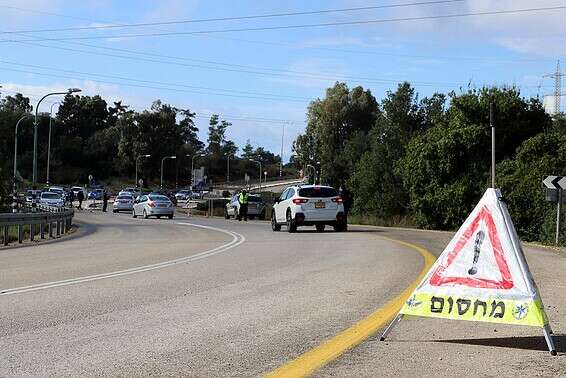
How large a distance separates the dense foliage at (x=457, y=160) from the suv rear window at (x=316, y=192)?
304 inches

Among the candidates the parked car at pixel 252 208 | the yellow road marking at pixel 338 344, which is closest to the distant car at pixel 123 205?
the parked car at pixel 252 208

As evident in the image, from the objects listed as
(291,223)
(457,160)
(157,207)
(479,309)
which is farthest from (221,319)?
(157,207)

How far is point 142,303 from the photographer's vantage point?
9.78 m

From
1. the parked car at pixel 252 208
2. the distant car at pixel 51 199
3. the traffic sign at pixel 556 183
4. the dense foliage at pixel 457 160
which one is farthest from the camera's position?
the distant car at pixel 51 199

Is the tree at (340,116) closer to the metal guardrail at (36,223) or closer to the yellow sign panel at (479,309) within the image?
the metal guardrail at (36,223)

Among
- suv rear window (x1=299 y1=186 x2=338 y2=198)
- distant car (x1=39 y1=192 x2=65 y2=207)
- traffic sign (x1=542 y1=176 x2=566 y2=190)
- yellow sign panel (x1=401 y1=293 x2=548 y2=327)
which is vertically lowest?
yellow sign panel (x1=401 y1=293 x2=548 y2=327)

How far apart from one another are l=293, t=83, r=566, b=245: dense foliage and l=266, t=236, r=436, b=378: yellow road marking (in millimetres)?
18633

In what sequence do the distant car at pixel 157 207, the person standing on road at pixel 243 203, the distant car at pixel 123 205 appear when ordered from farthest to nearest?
1. the distant car at pixel 123 205
2. the distant car at pixel 157 207
3. the person standing on road at pixel 243 203

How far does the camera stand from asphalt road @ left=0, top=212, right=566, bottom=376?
655cm

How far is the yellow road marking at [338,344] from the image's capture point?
20.7 ft

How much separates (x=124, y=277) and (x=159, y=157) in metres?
114

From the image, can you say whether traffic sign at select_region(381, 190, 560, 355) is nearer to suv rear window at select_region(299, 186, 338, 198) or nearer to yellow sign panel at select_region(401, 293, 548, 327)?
yellow sign panel at select_region(401, 293, 548, 327)

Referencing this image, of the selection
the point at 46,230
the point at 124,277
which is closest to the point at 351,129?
the point at 46,230

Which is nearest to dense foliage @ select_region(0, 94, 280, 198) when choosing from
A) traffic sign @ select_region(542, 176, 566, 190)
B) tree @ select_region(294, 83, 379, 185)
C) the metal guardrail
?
tree @ select_region(294, 83, 379, 185)
